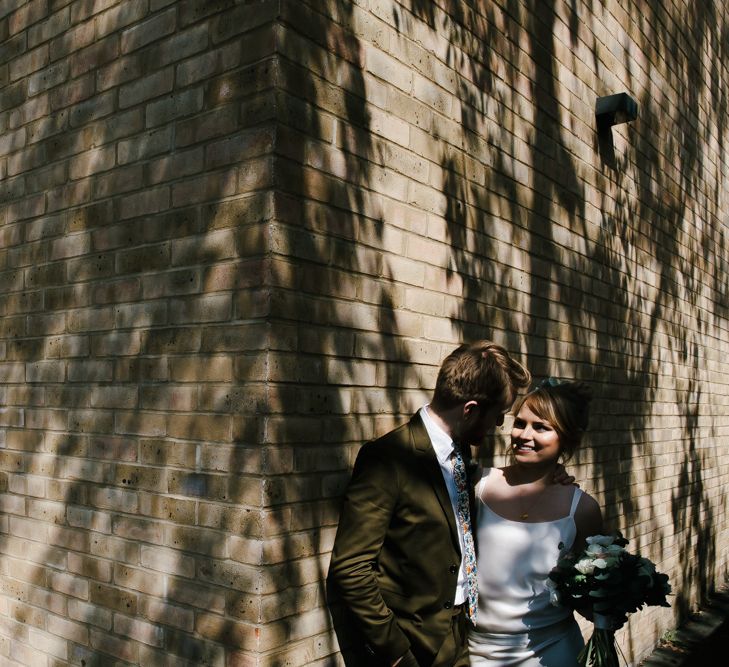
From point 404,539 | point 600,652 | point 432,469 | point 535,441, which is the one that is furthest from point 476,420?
point 600,652

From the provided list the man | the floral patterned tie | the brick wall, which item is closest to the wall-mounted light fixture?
the brick wall

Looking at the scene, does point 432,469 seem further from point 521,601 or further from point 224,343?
point 224,343

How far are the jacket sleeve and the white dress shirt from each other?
0.86 ft

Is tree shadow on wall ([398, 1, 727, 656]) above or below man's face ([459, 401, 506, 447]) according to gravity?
above

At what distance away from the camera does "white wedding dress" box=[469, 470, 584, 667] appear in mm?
Answer: 3518

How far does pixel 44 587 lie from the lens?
388cm

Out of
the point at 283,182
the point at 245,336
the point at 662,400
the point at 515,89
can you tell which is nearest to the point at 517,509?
the point at 245,336

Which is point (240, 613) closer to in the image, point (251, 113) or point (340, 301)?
point (340, 301)

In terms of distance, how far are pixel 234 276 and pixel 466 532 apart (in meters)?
1.44

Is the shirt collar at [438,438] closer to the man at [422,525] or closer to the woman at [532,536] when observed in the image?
the man at [422,525]

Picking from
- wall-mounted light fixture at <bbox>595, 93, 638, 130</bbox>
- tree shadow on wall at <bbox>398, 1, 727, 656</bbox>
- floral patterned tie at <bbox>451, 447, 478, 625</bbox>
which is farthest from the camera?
wall-mounted light fixture at <bbox>595, 93, 638, 130</bbox>

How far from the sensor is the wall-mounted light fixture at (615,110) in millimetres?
5582

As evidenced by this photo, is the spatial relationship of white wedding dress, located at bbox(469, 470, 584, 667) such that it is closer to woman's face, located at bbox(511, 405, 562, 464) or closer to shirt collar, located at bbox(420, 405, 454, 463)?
woman's face, located at bbox(511, 405, 562, 464)

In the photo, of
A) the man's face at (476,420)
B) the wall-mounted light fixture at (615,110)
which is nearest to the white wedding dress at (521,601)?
the man's face at (476,420)
